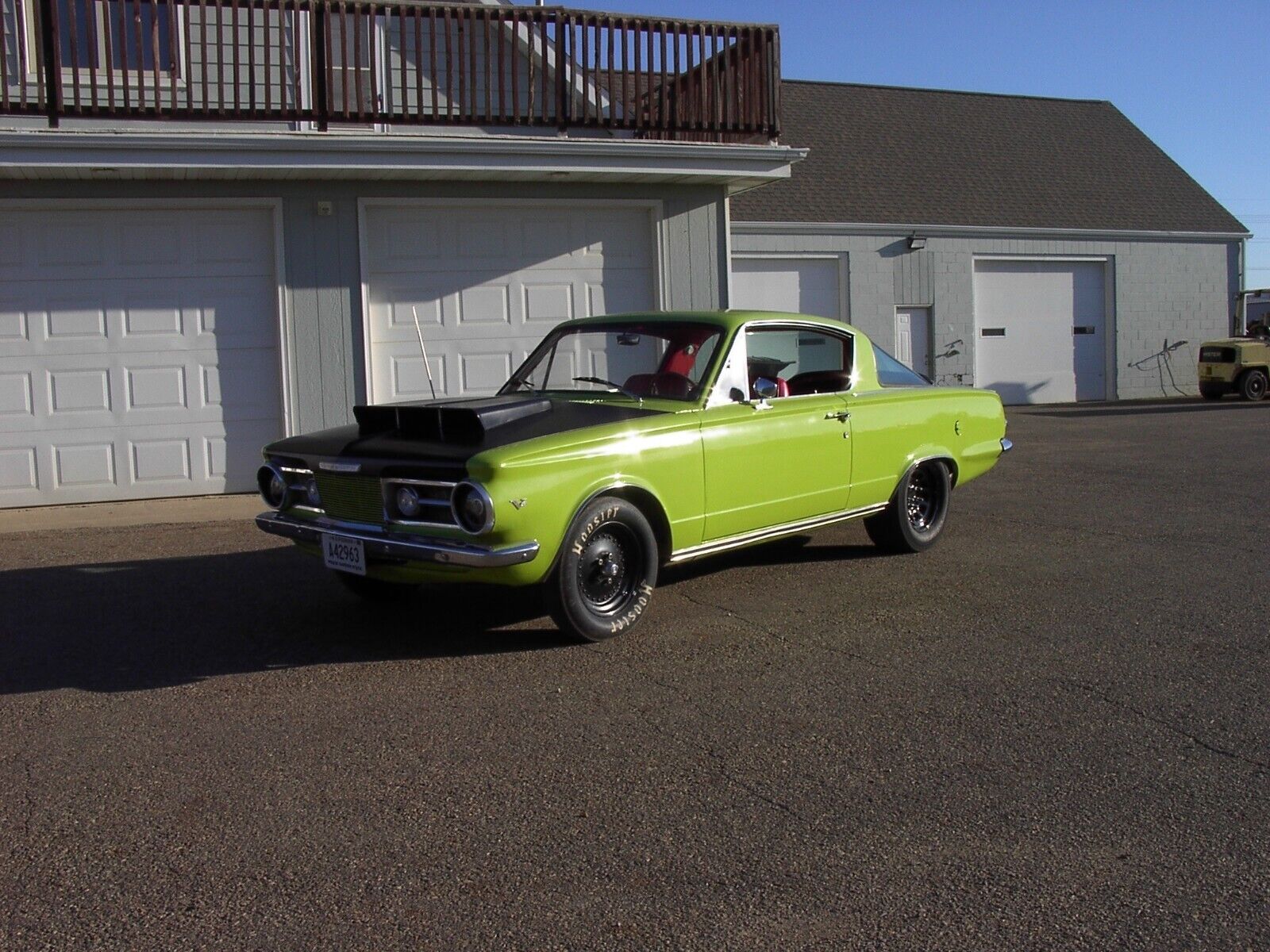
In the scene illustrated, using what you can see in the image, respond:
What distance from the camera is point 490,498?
5152 millimetres

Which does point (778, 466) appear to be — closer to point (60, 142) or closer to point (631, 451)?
point (631, 451)

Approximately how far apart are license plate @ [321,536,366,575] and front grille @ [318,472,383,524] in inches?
5.7

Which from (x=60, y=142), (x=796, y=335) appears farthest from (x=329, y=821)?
(x=60, y=142)

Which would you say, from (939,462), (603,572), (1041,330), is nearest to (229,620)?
(603,572)

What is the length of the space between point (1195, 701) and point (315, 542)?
12.7 ft

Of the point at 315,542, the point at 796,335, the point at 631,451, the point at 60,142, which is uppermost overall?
the point at 60,142

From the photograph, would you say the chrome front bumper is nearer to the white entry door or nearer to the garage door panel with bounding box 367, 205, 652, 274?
the garage door panel with bounding box 367, 205, 652, 274

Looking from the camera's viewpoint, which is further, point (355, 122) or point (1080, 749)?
point (355, 122)

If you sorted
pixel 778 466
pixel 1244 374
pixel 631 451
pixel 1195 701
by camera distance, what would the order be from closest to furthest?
pixel 1195 701, pixel 631 451, pixel 778 466, pixel 1244 374

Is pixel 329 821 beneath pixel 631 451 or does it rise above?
beneath

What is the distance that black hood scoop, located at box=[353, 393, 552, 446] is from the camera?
5.59 meters

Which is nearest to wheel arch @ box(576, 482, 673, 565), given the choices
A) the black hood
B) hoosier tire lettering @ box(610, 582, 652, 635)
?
hoosier tire lettering @ box(610, 582, 652, 635)

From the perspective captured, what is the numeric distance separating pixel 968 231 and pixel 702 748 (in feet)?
61.8

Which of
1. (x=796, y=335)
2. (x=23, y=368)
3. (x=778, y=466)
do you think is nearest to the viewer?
(x=778, y=466)
